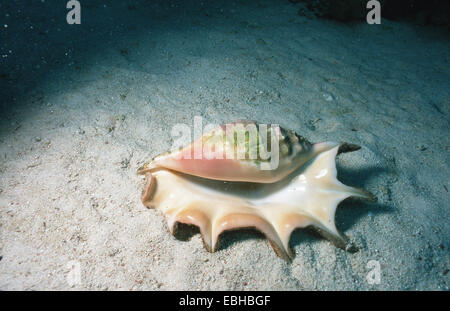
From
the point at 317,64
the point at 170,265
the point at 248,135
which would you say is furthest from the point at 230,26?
the point at 170,265

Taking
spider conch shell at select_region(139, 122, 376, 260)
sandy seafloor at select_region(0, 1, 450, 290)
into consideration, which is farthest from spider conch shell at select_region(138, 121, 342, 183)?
sandy seafloor at select_region(0, 1, 450, 290)

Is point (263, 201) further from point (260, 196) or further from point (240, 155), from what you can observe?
point (240, 155)

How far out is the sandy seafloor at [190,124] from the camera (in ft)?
4.57

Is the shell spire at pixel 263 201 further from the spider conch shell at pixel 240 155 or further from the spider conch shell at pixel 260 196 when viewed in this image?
the spider conch shell at pixel 240 155

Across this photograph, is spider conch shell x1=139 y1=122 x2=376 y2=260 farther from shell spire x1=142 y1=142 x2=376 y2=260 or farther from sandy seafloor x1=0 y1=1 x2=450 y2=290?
sandy seafloor x1=0 y1=1 x2=450 y2=290

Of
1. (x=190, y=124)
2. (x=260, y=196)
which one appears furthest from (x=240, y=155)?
(x=190, y=124)

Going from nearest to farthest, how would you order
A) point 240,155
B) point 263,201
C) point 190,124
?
point 240,155
point 263,201
point 190,124

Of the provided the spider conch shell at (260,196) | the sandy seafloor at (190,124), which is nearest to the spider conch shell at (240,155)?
the spider conch shell at (260,196)

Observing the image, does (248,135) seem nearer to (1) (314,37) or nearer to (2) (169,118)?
(2) (169,118)

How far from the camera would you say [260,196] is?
172cm

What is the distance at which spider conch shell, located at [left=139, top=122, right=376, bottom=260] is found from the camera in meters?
1.42

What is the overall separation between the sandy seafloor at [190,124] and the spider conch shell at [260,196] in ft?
0.35

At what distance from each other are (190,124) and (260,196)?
893 mm

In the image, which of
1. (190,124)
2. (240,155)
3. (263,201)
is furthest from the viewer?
(190,124)
